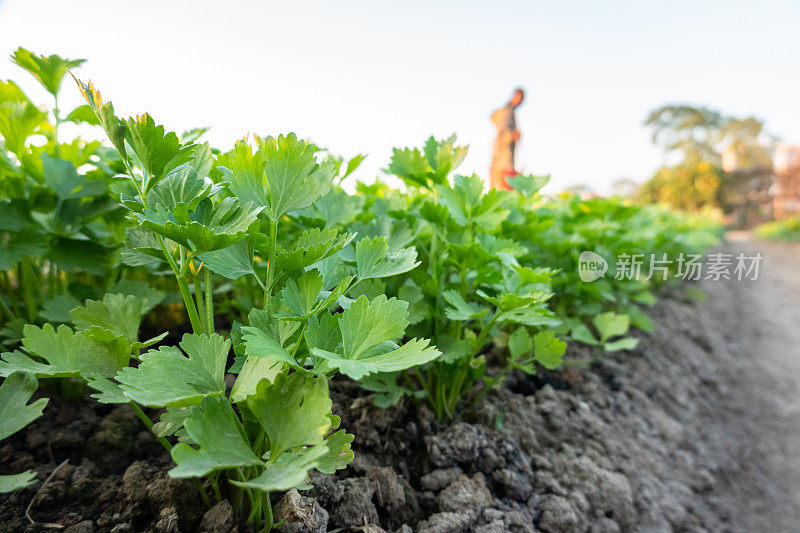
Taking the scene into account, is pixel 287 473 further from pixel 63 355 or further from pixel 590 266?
pixel 590 266

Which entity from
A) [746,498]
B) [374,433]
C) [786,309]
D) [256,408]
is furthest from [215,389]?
[786,309]

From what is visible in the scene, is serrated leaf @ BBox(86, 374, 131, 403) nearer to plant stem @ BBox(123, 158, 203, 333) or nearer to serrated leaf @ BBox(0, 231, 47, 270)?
plant stem @ BBox(123, 158, 203, 333)

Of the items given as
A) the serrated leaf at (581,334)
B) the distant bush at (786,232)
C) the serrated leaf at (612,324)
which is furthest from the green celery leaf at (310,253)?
the distant bush at (786,232)

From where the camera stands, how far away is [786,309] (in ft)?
17.6

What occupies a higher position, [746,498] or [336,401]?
[336,401]

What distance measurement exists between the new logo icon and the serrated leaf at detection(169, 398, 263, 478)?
158 cm

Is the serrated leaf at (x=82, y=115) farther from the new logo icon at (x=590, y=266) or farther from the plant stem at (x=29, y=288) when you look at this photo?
the new logo icon at (x=590, y=266)

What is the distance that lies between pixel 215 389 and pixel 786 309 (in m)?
6.75

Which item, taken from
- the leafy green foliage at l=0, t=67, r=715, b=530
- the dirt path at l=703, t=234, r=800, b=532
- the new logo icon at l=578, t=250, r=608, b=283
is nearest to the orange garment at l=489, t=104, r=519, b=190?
the new logo icon at l=578, t=250, r=608, b=283

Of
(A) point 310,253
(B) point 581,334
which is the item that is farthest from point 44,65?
(B) point 581,334

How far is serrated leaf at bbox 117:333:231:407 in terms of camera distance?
50cm

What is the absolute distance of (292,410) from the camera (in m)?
0.53

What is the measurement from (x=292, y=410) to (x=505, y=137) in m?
3.25

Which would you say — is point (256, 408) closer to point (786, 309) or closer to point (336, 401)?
point (336, 401)
